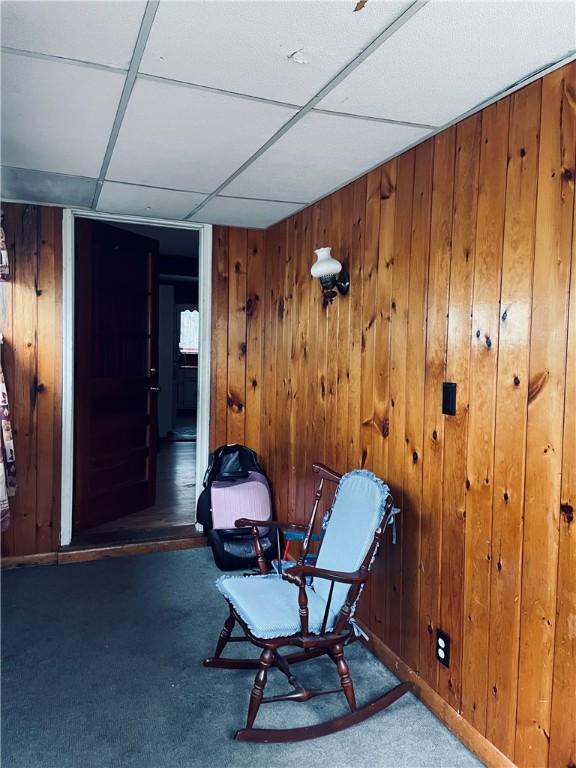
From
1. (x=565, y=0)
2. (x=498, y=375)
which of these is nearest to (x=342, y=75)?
(x=565, y=0)

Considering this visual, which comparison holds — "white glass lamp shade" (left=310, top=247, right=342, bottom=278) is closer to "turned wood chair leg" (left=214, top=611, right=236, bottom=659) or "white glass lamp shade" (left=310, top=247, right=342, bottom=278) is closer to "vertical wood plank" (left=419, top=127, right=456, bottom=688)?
"vertical wood plank" (left=419, top=127, right=456, bottom=688)

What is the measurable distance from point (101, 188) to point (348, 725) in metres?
2.92

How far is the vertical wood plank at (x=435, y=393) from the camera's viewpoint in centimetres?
223

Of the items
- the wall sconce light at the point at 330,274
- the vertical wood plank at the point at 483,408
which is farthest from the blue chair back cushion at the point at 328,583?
the wall sconce light at the point at 330,274

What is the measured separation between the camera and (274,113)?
2096mm

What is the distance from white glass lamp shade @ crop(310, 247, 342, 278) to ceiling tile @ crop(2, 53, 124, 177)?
1.16 metres

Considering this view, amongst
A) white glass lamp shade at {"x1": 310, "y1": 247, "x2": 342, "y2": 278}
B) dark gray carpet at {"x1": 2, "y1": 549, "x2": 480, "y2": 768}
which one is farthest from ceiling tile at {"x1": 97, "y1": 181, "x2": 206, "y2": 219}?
dark gray carpet at {"x1": 2, "y1": 549, "x2": 480, "y2": 768}

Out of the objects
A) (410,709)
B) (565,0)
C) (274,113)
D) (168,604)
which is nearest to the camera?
(565,0)

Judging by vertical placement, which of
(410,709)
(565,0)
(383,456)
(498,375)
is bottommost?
(410,709)

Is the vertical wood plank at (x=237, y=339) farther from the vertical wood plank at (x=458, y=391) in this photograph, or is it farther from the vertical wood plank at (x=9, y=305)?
the vertical wood plank at (x=458, y=391)

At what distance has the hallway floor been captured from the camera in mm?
4000

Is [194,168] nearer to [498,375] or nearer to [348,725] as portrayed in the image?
[498,375]

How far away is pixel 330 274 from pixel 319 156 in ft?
1.96

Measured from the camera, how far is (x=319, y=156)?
2.55 metres
